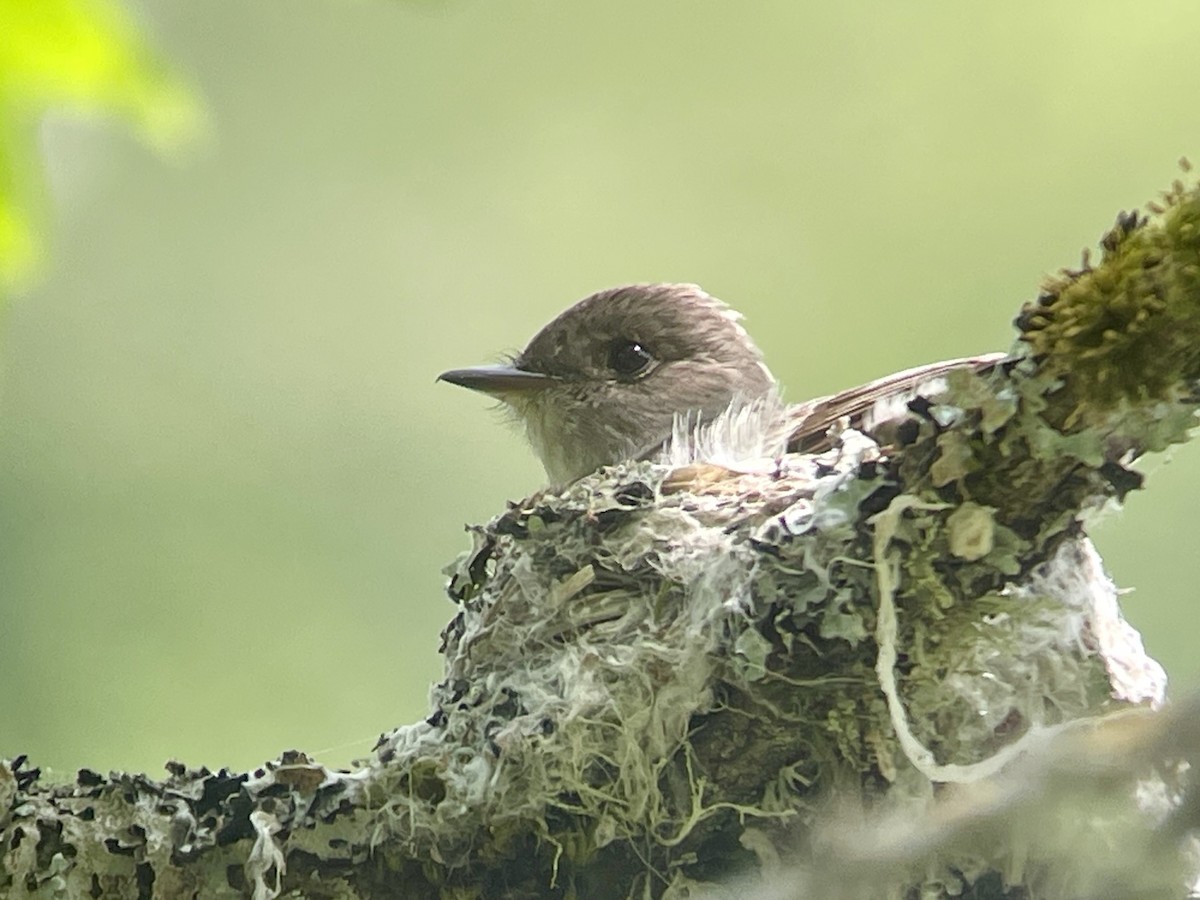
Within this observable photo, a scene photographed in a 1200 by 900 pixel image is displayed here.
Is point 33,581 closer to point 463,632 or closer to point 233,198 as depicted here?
point 233,198

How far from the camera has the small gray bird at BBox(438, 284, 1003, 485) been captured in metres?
4.73

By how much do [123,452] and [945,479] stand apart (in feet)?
17.0

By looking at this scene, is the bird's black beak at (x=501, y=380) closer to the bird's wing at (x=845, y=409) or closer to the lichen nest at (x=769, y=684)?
the bird's wing at (x=845, y=409)

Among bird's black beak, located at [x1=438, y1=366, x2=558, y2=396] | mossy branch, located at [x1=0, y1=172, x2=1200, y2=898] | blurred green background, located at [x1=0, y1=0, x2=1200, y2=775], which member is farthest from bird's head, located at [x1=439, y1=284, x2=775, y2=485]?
mossy branch, located at [x1=0, y1=172, x2=1200, y2=898]

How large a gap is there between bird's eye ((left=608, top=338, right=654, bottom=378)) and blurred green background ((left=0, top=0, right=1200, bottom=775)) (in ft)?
3.32

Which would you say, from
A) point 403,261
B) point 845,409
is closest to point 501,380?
point 845,409

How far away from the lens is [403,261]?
23.4 ft

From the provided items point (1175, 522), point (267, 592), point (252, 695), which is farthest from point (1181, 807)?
point (267, 592)

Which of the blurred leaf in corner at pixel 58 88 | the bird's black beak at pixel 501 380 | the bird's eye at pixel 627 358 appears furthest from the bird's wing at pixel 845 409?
the blurred leaf in corner at pixel 58 88

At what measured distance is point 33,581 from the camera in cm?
643

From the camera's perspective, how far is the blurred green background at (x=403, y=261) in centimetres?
594

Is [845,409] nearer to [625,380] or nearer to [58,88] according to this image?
[625,380]

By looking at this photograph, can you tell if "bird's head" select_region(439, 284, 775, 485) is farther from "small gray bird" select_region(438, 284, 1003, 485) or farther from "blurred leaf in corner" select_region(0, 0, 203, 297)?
"blurred leaf in corner" select_region(0, 0, 203, 297)

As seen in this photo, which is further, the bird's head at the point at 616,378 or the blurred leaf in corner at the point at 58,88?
the bird's head at the point at 616,378
